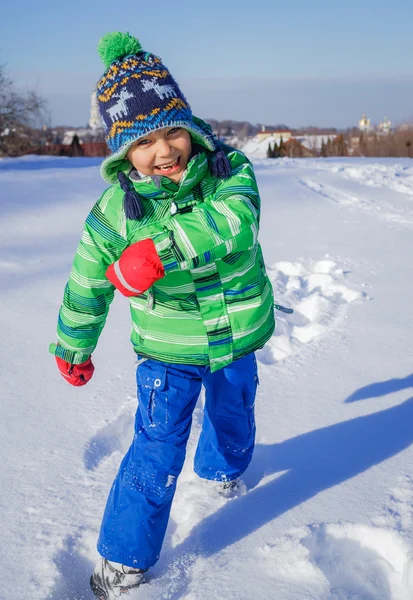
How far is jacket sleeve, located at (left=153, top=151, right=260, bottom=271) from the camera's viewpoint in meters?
1.34

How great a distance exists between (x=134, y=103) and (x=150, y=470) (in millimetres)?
896

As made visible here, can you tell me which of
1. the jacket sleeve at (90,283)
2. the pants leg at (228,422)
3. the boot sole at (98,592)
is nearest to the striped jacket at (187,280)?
the jacket sleeve at (90,283)

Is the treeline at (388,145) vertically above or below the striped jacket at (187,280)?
below

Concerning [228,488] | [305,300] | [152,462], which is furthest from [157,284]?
[305,300]

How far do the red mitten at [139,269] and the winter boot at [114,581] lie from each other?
2.16ft

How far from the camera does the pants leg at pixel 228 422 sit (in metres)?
1.68

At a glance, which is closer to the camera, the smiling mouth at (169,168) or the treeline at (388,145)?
the smiling mouth at (169,168)

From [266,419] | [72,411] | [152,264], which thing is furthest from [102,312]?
[266,419]

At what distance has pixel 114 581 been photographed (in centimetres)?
144

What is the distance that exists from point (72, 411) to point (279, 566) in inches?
38.0

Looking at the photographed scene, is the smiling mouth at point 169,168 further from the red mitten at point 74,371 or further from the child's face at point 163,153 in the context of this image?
the red mitten at point 74,371

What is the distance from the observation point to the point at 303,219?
5.13 m

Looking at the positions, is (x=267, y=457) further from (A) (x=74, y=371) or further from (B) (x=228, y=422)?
(A) (x=74, y=371)

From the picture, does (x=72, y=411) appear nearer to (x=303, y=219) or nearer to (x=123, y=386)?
(x=123, y=386)
